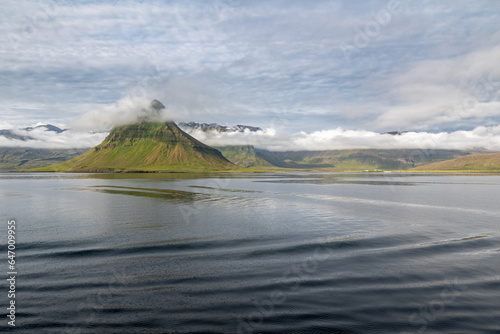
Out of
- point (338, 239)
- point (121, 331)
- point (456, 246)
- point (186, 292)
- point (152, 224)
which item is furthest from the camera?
point (152, 224)

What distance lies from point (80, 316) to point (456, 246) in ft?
112

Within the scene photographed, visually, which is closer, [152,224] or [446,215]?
[152,224]

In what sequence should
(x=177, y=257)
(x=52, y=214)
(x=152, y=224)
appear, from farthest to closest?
(x=52, y=214)
(x=152, y=224)
(x=177, y=257)

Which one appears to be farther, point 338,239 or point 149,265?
point 338,239

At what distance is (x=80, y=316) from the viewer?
1564cm

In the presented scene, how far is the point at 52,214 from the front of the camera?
1955 inches

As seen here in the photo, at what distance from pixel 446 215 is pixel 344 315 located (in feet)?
150

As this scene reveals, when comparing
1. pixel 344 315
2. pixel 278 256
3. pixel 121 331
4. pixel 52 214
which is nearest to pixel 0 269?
pixel 121 331

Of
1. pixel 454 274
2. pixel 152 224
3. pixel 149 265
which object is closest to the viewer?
pixel 454 274

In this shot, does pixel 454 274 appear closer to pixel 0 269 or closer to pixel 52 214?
pixel 0 269

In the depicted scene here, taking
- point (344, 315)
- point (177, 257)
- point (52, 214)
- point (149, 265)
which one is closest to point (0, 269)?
point (149, 265)

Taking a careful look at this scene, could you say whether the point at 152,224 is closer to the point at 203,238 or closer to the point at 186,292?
the point at 203,238

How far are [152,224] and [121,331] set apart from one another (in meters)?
28.8

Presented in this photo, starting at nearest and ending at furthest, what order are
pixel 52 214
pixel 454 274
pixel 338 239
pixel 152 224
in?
pixel 454 274
pixel 338 239
pixel 152 224
pixel 52 214
